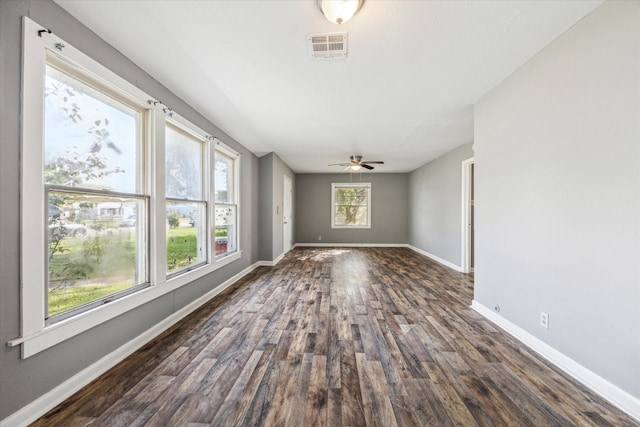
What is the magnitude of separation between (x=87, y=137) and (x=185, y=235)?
143 centimetres

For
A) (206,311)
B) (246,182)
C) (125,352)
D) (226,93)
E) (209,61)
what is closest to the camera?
(125,352)

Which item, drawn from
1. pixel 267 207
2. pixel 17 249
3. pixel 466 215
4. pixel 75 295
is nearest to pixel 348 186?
pixel 267 207

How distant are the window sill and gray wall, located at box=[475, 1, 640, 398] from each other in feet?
11.0

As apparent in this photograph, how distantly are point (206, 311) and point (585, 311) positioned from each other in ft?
11.1

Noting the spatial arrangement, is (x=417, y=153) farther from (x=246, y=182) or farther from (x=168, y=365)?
(x=168, y=365)

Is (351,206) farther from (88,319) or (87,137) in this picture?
(88,319)

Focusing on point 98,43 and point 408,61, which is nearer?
point 98,43

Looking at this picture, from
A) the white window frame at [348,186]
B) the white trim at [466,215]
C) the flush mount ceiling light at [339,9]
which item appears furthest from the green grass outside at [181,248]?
the white window frame at [348,186]

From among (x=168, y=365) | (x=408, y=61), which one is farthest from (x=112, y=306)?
(x=408, y=61)

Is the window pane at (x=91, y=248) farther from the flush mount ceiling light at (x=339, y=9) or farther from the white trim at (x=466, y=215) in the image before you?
the white trim at (x=466, y=215)

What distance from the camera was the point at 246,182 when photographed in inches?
187

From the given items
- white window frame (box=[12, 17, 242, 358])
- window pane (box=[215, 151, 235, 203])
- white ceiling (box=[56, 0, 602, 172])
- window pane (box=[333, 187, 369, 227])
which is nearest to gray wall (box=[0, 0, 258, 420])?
white window frame (box=[12, 17, 242, 358])

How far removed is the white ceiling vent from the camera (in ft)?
6.00

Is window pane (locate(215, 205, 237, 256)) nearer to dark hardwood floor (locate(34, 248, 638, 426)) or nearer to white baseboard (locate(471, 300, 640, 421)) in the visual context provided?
dark hardwood floor (locate(34, 248, 638, 426))
